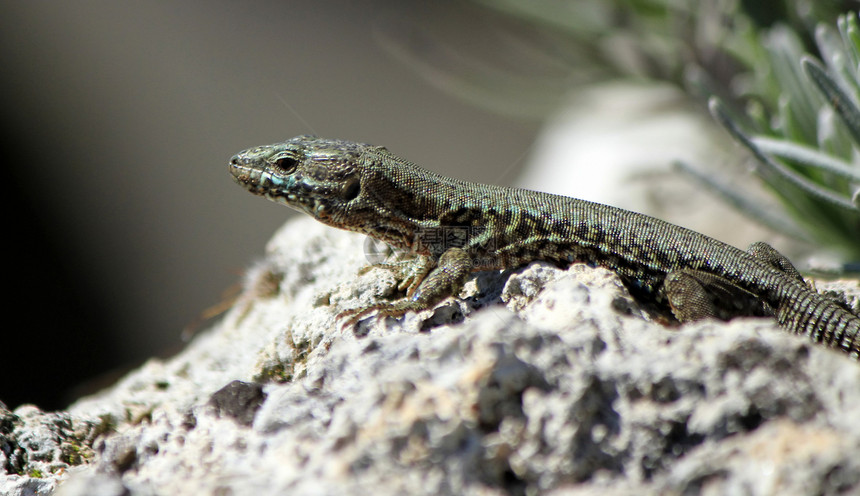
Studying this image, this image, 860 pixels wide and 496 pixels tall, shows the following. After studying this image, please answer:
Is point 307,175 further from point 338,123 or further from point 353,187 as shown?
point 338,123

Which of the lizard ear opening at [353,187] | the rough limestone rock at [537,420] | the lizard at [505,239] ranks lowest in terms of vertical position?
the rough limestone rock at [537,420]

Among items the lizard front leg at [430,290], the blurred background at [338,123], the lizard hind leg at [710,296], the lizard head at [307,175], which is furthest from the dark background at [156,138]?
the lizard hind leg at [710,296]

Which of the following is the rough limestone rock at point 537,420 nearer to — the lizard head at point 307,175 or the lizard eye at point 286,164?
the lizard head at point 307,175

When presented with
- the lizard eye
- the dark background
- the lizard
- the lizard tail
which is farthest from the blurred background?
the lizard tail

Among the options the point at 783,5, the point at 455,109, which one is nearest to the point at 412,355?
the point at 783,5

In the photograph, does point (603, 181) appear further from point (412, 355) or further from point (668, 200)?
point (412, 355)
